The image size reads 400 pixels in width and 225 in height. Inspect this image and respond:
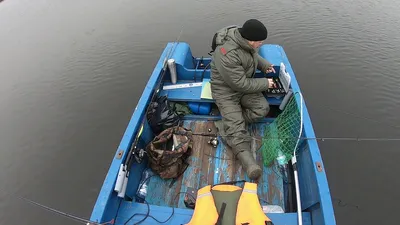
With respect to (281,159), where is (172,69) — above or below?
above

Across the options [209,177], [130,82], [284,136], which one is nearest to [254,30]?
[284,136]

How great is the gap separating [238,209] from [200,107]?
90.5 inches

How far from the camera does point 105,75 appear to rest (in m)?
8.15

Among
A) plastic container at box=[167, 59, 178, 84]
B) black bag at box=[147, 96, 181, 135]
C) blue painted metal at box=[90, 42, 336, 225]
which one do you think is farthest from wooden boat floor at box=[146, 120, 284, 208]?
plastic container at box=[167, 59, 178, 84]

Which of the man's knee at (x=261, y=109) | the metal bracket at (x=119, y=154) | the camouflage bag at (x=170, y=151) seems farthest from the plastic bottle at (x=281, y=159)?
the metal bracket at (x=119, y=154)

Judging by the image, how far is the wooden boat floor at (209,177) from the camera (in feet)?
11.7

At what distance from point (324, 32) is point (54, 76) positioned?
929 cm

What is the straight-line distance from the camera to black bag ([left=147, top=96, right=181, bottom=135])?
417 cm

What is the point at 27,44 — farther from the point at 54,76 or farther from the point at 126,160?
the point at 126,160

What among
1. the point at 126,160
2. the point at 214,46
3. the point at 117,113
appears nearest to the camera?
the point at 126,160

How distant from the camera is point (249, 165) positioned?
352 centimetres

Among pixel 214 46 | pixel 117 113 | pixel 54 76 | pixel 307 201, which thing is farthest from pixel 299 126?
pixel 54 76

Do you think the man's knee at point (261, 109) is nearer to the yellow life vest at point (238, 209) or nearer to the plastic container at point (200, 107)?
the plastic container at point (200, 107)

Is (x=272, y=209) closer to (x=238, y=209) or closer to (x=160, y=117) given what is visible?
(x=238, y=209)
